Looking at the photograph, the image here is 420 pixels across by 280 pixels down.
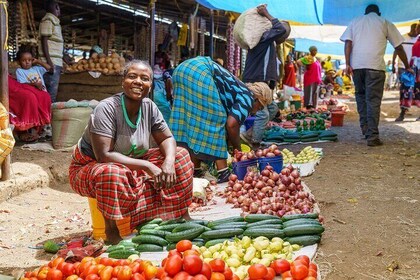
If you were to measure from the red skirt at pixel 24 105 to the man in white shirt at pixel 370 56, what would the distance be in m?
4.70

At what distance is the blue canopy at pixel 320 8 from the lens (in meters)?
8.51

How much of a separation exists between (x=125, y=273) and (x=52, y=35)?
19.2ft

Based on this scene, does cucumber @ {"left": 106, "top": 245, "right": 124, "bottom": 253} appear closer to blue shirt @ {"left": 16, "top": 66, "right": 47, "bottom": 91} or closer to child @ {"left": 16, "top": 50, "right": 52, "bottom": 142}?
child @ {"left": 16, "top": 50, "right": 52, "bottom": 142}

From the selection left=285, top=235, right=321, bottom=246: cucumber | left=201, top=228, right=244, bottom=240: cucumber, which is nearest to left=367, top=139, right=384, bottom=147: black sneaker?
left=285, top=235, right=321, bottom=246: cucumber

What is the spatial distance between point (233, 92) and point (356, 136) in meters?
4.34

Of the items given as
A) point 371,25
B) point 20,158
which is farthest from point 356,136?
point 20,158

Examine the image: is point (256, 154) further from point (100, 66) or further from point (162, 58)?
point (162, 58)

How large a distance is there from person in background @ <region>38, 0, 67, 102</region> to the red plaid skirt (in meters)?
→ 4.30

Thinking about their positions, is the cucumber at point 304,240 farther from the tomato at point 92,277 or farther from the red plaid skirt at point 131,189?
the tomato at point 92,277

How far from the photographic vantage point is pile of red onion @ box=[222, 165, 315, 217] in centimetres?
386

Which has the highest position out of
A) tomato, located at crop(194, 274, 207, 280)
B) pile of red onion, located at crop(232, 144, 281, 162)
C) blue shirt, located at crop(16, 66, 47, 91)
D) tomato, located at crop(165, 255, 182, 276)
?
blue shirt, located at crop(16, 66, 47, 91)

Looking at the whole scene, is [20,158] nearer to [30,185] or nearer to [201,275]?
[30,185]

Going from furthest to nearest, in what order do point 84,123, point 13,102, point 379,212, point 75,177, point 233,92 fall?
1. point 84,123
2. point 13,102
3. point 233,92
4. point 379,212
5. point 75,177

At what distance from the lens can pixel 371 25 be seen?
24.5ft
